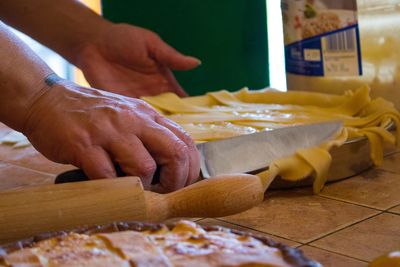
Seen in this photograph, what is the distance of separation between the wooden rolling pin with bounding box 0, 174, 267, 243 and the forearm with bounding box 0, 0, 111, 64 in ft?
2.32

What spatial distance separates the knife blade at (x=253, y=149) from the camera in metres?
0.90

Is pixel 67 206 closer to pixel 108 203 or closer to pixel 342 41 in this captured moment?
pixel 108 203

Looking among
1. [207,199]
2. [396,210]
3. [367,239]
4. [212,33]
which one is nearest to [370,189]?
[396,210]

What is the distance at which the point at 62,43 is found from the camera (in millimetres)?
1406

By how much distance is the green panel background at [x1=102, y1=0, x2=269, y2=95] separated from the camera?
5.40 ft

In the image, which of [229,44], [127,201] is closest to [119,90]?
[229,44]

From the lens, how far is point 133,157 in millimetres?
783

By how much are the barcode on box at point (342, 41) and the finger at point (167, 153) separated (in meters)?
0.47

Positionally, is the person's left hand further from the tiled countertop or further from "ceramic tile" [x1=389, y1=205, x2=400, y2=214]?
"ceramic tile" [x1=389, y1=205, x2=400, y2=214]

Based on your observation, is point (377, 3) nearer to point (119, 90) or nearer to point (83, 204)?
point (119, 90)

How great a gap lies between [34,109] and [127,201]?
0.19m

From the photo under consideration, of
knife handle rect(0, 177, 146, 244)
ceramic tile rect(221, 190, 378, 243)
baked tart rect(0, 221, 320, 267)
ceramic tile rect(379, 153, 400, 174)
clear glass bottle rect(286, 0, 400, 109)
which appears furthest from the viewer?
clear glass bottle rect(286, 0, 400, 109)

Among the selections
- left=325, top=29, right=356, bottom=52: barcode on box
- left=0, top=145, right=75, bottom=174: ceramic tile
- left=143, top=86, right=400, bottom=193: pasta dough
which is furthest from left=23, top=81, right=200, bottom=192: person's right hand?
left=325, top=29, right=356, bottom=52: barcode on box

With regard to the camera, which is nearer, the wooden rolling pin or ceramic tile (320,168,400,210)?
the wooden rolling pin
